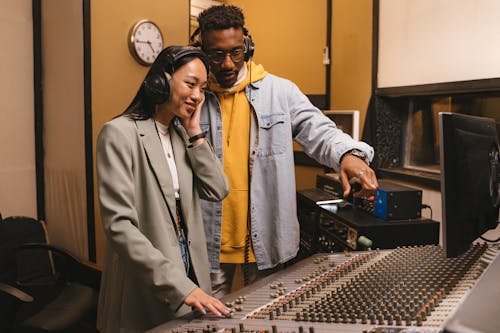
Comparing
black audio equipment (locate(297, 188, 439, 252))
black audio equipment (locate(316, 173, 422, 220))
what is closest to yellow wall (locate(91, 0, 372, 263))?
black audio equipment (locate(297, 188, 439, 252))

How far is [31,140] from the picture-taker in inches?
139

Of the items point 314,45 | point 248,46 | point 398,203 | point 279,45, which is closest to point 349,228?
point 398,203

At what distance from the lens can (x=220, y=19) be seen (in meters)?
1.72

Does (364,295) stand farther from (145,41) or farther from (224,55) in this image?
(145,41)

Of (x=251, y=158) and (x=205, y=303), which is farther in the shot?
(x=251, y=158)

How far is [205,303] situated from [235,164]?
0.80m

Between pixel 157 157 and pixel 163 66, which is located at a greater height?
pixel 163 66

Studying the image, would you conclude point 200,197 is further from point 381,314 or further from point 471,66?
point 471,66

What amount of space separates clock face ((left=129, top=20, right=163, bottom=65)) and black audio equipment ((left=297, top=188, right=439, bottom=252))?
1.62 m

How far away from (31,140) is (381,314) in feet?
10.6

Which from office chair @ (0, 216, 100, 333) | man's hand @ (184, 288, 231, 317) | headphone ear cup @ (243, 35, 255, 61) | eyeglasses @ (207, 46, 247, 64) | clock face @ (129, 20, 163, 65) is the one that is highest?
clock face @ (129, 20, 163, 65)

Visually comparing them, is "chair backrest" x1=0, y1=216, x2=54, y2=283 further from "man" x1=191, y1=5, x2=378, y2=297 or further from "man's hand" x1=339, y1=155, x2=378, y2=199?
"man's hand" x1=339, y1=155, x2=378, y2=199

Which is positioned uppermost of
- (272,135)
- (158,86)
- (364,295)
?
(158,86)

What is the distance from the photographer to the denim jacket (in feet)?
5.96
